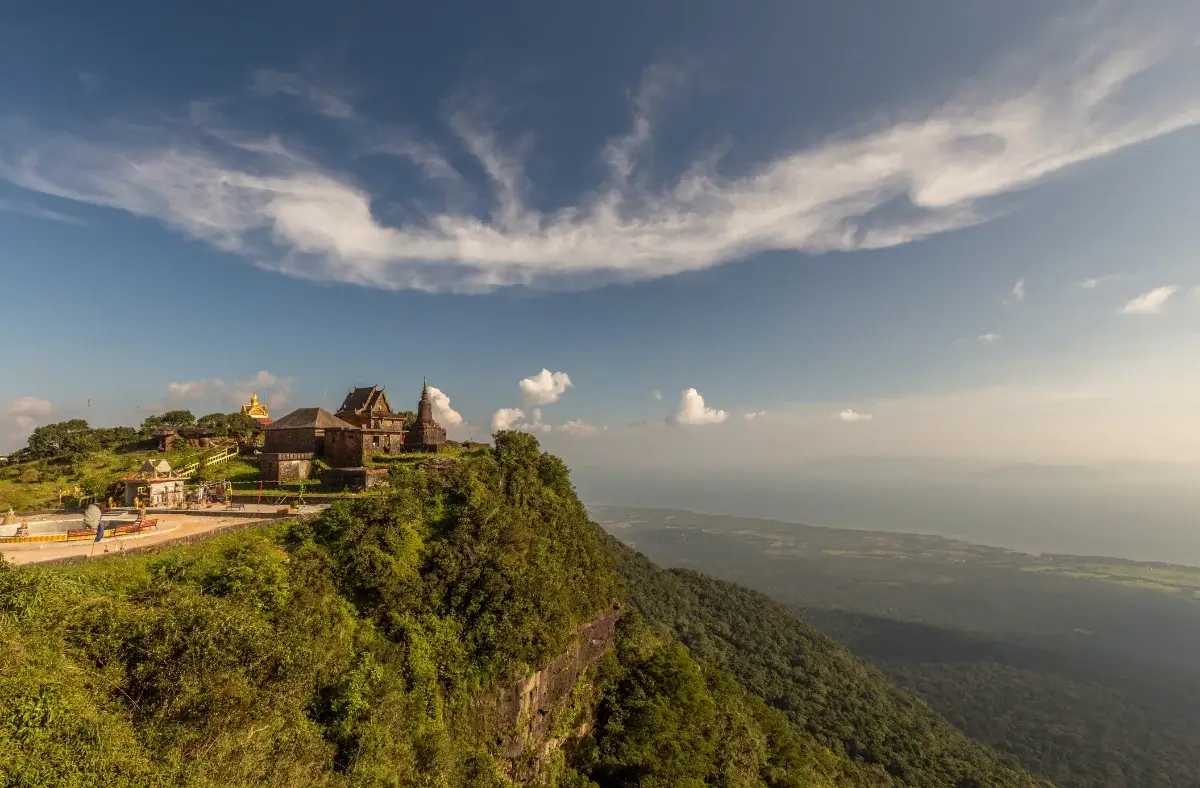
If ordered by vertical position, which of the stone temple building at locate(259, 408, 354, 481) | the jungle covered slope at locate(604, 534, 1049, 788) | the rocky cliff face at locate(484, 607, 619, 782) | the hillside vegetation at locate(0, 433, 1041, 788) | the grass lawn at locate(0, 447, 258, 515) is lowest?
the jungle covered slope at locate(604, 534, 1049, 788)

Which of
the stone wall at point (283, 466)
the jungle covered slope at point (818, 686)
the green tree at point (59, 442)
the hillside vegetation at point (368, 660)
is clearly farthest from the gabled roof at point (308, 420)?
the jungle covered slope at point (818, 686)

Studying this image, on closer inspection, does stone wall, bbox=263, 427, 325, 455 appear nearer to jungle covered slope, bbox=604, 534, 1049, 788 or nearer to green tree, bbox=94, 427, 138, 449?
green tree, bbox=94, 427, 138, 449

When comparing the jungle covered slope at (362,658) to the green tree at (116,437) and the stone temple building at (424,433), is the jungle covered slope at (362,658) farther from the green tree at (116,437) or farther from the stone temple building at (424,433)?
the green tree at (116,437)

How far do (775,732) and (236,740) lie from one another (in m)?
42.3

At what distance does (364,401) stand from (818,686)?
70569mm

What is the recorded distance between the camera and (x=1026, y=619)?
534 ft

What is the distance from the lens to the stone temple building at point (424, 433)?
4316 cm

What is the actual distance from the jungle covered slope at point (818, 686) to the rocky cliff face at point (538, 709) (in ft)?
119

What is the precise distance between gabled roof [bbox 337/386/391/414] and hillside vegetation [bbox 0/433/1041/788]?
19754 mm

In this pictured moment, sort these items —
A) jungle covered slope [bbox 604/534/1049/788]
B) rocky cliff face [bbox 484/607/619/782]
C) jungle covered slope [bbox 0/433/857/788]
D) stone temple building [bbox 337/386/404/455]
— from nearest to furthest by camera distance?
jungle covered slope [bbox 0/433/857/788] < rocky cliff face [bbox 484/607/619/782] < stone temple building [bbox 337/386/404/455] < jungle covered slope [bbox 604/534/1049/788]

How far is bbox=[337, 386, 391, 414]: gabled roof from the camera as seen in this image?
48175 millimetres

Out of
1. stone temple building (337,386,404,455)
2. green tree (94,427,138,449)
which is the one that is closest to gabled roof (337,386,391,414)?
stone temple building (337,386,404,455)

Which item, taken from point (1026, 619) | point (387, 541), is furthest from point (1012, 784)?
point (1026, 619)

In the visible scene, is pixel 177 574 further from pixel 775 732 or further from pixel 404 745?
pixel 775 732
